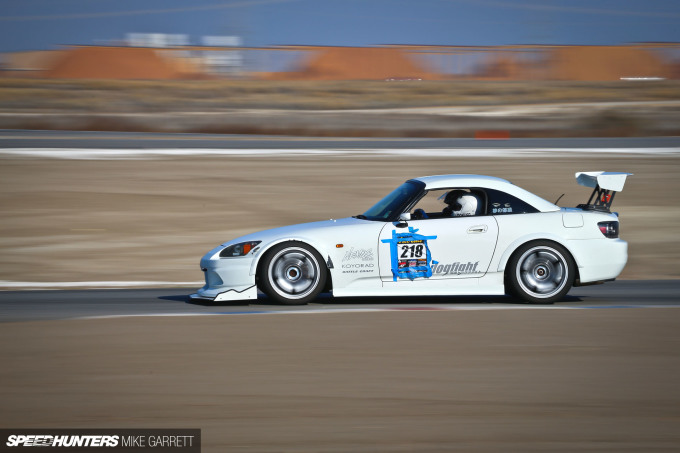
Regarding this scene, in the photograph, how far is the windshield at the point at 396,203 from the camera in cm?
879

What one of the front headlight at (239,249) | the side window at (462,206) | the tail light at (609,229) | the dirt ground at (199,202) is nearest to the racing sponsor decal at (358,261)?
the side window at (462,206)

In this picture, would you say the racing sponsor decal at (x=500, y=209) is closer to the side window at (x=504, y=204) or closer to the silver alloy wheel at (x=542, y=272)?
the side window at (x=504, y=204)

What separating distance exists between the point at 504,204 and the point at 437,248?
0.91m

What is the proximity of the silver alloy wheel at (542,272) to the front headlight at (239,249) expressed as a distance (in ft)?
8.96

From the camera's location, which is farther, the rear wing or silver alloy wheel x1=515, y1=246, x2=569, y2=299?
the rear wing

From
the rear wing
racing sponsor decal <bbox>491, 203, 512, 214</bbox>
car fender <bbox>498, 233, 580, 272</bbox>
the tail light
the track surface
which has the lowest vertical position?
the track surface

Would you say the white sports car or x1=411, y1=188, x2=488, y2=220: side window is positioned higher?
x1=411, y1=188, x2=488, y2=220: side window

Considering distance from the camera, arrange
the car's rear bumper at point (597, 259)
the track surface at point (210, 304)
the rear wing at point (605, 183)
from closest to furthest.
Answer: the track surface at point (210, 304)
the car's rear bumper at point (597, 259)
the rear wing at point (605, 183)

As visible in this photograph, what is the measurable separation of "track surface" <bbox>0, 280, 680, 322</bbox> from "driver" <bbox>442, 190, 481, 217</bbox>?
94cm

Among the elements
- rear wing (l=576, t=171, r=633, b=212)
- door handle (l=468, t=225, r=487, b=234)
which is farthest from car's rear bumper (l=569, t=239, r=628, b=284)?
door handle (l=468, t=225, r=487, b=234)

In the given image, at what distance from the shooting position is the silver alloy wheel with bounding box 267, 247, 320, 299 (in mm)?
8633

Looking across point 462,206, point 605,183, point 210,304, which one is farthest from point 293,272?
point 605,183

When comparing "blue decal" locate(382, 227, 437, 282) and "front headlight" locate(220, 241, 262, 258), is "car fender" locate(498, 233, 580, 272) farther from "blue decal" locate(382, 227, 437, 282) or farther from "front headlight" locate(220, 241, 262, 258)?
"front headlight" locate(220, 241, 262, 258)

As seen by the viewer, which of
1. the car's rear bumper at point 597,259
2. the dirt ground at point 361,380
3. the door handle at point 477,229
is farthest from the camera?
the car's rear bumper at point 597,259
